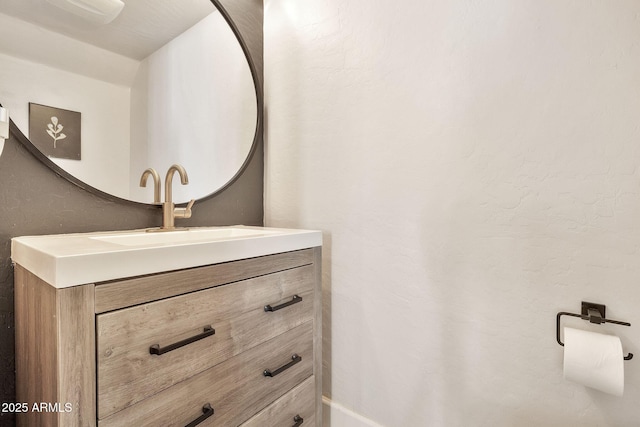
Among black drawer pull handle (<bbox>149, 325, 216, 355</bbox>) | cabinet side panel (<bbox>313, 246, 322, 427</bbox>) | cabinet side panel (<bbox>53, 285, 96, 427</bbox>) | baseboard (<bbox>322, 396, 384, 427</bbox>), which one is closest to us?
cabinet side panel (<bbox>53, 285, 96, 427</bbox>)

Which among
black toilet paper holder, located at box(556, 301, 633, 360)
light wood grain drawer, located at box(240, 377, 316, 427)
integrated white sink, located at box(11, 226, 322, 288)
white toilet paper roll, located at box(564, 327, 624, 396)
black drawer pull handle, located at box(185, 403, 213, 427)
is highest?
integrated white sink, located at box(11, 226, 322, 288)

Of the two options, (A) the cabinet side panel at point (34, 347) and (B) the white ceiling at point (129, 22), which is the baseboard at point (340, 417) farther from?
(B) the white ceiling at point (129, 22)

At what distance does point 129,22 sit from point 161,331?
40.9 inches

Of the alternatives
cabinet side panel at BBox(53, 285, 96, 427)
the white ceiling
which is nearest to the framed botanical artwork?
the white ceiling

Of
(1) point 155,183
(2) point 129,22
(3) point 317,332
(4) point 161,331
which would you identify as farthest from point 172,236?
(2) point 129,22

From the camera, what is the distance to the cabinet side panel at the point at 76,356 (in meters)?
0.54

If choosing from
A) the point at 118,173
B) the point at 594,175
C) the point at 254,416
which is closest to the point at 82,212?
the point at 118,173

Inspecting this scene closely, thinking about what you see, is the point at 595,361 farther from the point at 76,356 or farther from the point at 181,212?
the point at 181,212

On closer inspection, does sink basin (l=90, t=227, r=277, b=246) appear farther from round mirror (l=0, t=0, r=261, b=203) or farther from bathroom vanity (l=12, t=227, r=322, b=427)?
round mirror (l=0, t=0, r=261, b=203)

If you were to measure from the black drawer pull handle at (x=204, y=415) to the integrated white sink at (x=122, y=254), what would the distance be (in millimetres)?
348

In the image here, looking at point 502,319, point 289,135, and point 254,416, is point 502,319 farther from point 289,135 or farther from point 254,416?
point 289,135

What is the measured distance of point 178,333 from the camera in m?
0.70

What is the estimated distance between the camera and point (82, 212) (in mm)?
986

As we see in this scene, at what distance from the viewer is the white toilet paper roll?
71 cm
